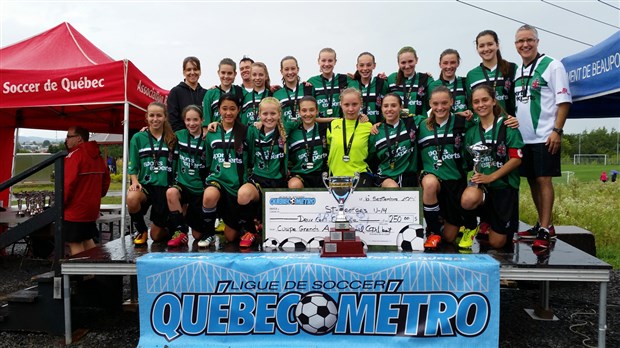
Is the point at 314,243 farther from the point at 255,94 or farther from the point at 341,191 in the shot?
the point at 255,94

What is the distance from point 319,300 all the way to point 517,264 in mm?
1463

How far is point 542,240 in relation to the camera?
13.8 ft

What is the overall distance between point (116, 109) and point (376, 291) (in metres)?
5.90


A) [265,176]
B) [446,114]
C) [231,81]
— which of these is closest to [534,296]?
[446,114]

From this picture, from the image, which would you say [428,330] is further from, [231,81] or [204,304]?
[231,81]

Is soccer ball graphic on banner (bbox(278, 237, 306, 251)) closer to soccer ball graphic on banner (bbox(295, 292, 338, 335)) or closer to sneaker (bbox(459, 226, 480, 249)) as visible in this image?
soccer ball graphic on banner (bbox(295, 292, 338, 335))

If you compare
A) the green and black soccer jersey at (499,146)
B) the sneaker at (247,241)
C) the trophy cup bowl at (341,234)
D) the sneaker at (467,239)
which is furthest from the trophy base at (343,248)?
the green and black soccer jersey at (499,146)

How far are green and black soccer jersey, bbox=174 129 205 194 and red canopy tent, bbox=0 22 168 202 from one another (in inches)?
32.8

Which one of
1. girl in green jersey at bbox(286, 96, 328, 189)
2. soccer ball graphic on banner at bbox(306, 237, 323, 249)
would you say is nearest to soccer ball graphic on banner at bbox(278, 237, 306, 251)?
soccer ball graphic on banner at bbox(306, 237, 323, 249)

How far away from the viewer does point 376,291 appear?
349cm

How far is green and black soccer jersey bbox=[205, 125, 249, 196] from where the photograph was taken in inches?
178

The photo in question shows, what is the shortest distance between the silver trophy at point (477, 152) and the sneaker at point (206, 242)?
2.38 m

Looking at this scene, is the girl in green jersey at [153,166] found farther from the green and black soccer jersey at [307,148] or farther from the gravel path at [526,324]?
the green and black soccer jersey at [307,148]

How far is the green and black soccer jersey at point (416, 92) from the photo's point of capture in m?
5.19
